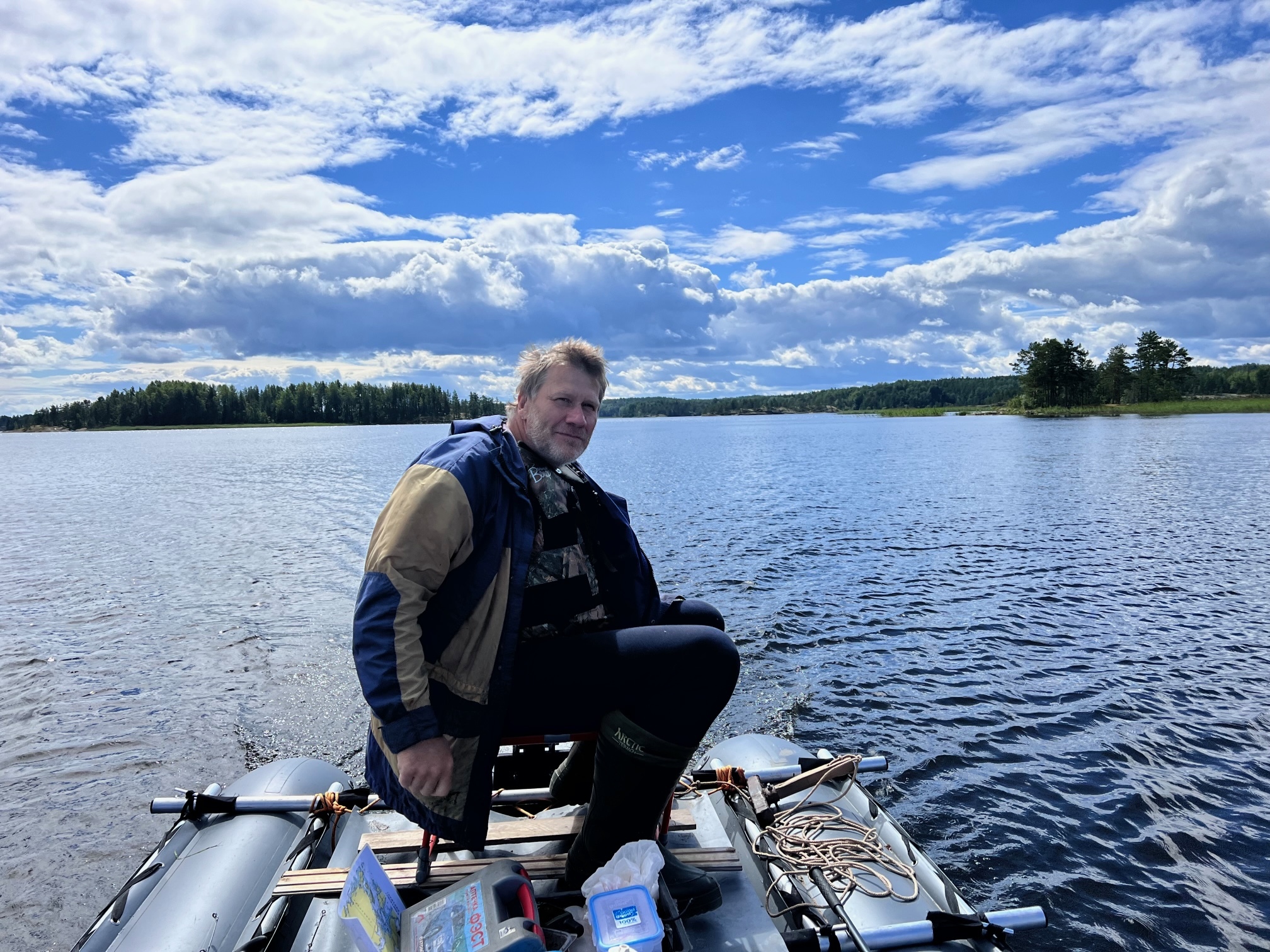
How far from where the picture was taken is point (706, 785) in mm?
4234

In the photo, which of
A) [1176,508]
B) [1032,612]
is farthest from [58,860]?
[1176,508]

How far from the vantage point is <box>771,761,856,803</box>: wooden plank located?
409 centimetres

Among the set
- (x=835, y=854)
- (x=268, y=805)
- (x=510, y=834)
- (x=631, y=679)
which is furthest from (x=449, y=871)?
(x=835, y=854)

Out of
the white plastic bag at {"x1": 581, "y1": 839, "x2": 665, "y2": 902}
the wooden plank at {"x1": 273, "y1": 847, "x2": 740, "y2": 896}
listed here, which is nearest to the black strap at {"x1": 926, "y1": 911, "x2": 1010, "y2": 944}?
the wooden plank at {"x1": 273, "y1": 847, "x2": 740, "y2": 896}

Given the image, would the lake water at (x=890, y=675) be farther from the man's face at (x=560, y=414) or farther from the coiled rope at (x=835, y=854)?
the man's face at (x=560, y=414)

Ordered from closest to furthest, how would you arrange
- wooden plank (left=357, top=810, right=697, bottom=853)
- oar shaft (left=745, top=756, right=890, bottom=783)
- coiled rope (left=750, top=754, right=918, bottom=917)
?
1. wooden plank (left=357, top=810, right=697, bottom=853)
2. coiled rope (left=750, top=754, right=918, bottom=917)
3. oar shaft (left=745, top=756, right=890, bottom=783)

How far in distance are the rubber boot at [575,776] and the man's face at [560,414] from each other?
1.48 meters

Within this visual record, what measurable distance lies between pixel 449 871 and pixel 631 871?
82 cm

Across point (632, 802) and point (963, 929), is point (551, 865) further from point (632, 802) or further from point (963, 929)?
point (963, 929)

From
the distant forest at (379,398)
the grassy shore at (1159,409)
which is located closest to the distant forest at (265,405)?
the distant forest at (379,398)

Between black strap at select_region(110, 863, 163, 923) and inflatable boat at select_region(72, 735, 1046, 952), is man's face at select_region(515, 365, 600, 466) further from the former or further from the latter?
black strap at select_region(110, 863, 163, 923)

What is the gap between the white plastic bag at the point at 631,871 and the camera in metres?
2.81

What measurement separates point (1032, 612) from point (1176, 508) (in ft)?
43.5

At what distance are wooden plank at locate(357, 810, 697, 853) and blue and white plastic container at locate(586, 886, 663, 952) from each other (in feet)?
2.39
